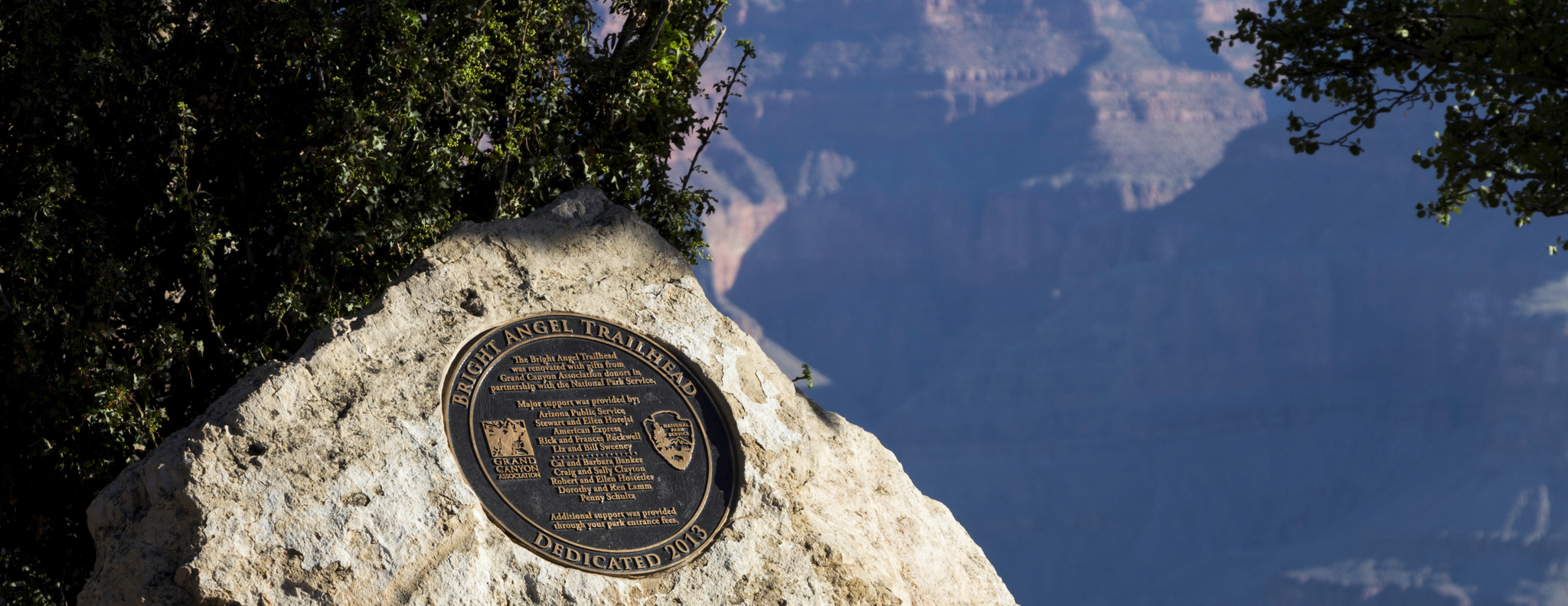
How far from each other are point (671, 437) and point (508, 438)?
80 cm

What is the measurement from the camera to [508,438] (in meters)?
5.96

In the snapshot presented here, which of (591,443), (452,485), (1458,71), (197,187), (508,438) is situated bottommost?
(452,485)

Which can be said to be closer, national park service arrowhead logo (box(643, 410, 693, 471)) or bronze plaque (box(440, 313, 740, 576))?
bronze plaque (box(440, 313, 740, 576))

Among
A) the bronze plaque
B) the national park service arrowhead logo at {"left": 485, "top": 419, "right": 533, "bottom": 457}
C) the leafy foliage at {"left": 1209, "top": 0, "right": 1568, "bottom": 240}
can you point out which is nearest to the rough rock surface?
the bronze plaque

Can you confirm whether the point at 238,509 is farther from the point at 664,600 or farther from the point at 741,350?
the point at 741,350

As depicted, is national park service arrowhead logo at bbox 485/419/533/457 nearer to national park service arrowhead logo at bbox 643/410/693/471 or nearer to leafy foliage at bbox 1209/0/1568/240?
national park service arrowhead logo at bbox 643/410/693/471

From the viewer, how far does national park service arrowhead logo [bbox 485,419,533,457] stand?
19.4 ft

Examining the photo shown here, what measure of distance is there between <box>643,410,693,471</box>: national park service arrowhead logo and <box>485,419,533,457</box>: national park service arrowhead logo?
60 cm

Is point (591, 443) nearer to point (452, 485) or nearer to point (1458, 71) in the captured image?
point (452, 485)

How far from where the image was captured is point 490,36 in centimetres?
807

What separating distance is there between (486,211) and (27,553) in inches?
129

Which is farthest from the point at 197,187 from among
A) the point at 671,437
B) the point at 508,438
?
the point at 671,437

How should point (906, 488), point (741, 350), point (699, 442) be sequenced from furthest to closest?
1. point (906, 488)
2. point (741, 350)
3. point (699, 442)

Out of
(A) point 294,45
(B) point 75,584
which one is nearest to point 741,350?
(A) point 294,45
